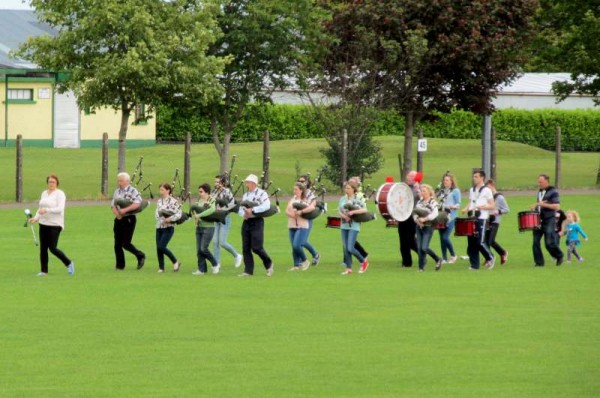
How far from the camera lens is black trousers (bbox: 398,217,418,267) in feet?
89.6

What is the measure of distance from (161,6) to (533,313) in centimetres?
2743

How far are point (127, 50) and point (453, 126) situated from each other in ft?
117

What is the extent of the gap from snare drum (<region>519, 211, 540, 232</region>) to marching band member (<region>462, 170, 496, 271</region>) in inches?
26.0

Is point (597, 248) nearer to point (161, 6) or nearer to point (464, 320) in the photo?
point (464, 320)

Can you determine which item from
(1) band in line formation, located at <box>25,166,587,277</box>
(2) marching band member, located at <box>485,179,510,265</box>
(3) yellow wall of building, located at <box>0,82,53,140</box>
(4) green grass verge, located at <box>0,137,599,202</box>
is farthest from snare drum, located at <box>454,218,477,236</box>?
(3) yellow wall of building, located at <box>0,82,53,140</box>

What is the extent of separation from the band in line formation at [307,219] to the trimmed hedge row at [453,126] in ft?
133

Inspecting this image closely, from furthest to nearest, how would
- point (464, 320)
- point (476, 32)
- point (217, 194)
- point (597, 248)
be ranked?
point (476, 32) < point (597, 248) < point (217, 194) < point (464, 320)

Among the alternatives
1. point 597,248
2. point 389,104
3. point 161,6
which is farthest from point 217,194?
point 389,104

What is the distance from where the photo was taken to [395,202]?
88.9 ft

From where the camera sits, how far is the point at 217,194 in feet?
85.4

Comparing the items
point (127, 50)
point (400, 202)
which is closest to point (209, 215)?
point (400, 202)

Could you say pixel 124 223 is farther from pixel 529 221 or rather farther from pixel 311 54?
pixel 311 54

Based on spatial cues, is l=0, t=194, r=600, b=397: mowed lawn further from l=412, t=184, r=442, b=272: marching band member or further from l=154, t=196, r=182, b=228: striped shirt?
l=154, t=196, r=182, b=228: striped shirt

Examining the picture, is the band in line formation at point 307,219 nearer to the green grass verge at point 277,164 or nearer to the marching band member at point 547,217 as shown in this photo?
the marching band member at point 547,217
